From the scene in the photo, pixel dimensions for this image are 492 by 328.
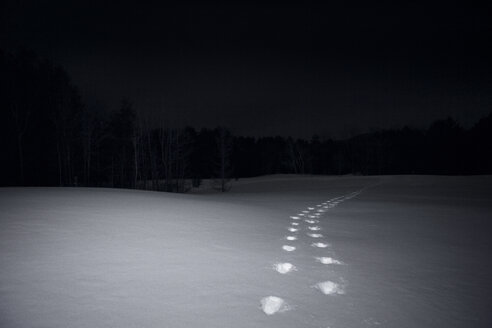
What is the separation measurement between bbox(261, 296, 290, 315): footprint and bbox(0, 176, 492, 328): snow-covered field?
0.6 inches

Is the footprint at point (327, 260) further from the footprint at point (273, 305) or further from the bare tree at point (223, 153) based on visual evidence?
the bare tree at point (223, 153)

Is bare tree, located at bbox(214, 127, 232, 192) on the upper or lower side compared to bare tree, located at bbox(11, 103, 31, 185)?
lower

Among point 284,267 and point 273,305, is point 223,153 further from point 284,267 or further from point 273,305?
point 273,305

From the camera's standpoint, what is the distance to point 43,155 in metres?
32.1

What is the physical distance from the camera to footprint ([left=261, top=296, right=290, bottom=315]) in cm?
286

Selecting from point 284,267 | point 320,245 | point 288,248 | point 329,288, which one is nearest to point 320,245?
point 320,245

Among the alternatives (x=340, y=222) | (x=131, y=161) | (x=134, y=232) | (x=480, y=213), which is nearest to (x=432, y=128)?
(x=131, y=161)

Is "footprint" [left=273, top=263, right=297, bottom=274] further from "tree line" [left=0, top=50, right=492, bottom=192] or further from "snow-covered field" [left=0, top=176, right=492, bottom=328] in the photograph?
"tree line" [left=0, top=50, right=492, bottom=192]

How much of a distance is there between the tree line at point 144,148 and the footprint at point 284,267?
73.1 ft

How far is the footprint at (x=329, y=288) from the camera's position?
3.34 meters

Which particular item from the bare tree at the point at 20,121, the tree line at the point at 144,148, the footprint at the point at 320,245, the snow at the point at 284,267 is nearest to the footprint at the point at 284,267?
the snow at the point at 284,267

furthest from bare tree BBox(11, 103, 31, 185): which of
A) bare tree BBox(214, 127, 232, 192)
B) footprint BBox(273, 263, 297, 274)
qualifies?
footprint BBox(273, 263, 297, 274)

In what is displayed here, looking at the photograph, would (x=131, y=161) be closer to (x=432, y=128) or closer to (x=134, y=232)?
(x=134, y=232)

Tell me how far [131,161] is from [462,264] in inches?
1769
